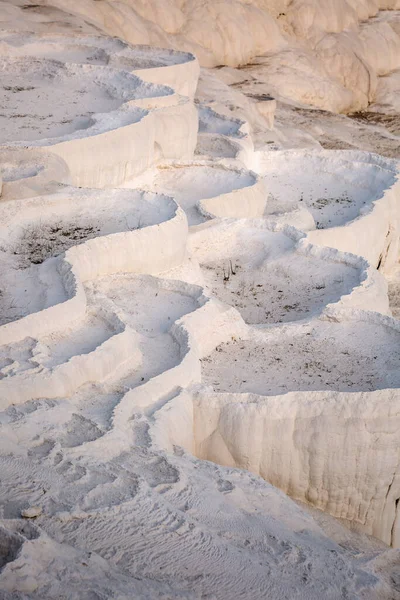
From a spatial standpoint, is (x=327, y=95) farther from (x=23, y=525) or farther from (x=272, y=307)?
(x=23, y=525)

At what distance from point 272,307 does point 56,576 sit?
5962 millimetres

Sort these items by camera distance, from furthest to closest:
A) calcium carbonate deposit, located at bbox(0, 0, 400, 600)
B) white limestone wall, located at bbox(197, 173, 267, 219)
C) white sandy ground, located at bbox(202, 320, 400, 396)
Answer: white limestone wall, located at bbox(197, 173, 267, 219) → white sandy ground, located at bbox(202, 320, 400, 396) → calcium carbonate deposit, located at bbox(0, 0, 400, 600)

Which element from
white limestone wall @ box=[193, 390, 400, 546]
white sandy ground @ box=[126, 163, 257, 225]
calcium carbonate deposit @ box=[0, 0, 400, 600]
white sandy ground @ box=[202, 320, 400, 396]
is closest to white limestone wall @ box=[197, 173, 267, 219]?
calcium carbonate deposit @ box=[0, 0, 400, 600]

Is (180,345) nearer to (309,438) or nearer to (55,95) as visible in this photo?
(309,438)

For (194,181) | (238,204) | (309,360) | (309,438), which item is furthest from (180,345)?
(194,181)

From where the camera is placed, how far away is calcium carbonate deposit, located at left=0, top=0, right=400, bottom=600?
17.8ft

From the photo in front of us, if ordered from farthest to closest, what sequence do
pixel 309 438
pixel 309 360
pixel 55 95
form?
pixel 55 95
pixel 309 360
pixel 309 438

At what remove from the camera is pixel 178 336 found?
8.26m

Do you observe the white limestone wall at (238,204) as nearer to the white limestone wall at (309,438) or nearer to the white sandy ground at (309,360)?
the white sandy ground at (309,360)

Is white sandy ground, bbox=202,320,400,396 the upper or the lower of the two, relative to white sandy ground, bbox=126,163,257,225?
upper

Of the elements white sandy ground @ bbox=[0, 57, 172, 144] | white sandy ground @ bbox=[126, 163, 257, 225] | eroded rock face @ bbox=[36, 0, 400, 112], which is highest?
white sandy ground @ bbox=[0, 57, 172, 144]

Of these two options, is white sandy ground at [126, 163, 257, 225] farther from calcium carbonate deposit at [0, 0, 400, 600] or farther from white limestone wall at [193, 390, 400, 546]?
white limestone wall at [193, 390, 400, 546]

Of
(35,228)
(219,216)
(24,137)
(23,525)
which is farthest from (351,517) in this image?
(24,137)

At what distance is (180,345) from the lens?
8109 mm
